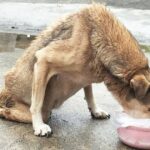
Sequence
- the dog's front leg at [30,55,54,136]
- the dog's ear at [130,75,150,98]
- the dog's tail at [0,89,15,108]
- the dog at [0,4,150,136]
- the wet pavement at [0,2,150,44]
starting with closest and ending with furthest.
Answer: the dog's ear at [130,75,150,98] < the dog at [0,4,150,136] < the dog's front leg at [30,55,54,136] < the dog's tail at [0,89,15,108] < the wet pavement at [0,2,150,44]

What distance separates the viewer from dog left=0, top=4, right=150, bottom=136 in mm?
5066

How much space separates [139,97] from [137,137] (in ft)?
1.54

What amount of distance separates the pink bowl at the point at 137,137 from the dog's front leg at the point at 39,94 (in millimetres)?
887

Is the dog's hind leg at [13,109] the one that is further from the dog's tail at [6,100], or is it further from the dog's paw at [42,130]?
the dog's paw at [42,130]

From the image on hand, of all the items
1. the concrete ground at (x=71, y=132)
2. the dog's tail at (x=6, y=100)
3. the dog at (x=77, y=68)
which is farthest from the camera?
the dog's tail at (x=6, y=100)

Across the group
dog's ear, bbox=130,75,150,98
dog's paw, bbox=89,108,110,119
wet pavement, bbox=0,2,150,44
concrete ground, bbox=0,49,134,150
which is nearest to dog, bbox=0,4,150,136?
dog's ear, bbox=130,75,150,98

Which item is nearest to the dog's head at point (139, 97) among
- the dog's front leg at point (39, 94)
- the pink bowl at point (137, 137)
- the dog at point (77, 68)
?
the dog at point (77, 68)

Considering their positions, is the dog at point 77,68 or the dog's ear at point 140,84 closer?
the dog's ear at point 140,84

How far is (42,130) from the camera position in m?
5.50

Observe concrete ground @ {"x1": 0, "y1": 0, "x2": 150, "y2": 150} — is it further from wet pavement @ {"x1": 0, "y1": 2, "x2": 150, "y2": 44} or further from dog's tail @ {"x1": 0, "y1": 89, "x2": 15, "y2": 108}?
wet pavement @ {"x1": 0, "y1": 2, "x2": 150, "y2": 44}

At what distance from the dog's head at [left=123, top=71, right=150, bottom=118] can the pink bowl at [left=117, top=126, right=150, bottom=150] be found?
0.53 ft

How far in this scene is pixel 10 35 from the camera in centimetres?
1033

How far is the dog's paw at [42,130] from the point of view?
549 centimetres

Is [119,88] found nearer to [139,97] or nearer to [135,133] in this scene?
[139,97]
